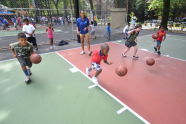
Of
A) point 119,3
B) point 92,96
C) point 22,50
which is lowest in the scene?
point 92,96

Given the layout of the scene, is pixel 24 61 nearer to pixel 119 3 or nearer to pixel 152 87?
pixel 152 87

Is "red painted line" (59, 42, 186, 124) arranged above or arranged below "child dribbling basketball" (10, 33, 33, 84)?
below

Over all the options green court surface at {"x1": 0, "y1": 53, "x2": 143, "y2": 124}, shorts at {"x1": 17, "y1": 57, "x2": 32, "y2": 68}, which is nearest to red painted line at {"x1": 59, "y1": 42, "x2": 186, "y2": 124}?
green court surface at {"x1": 0, "y1": 53, "x2": 143, "y2": 124}

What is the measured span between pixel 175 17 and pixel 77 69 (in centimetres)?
2631

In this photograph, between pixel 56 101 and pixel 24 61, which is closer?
pixel 56 101

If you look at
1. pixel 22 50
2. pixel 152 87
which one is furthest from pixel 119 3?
pixel 22 50

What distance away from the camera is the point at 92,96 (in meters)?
3.44

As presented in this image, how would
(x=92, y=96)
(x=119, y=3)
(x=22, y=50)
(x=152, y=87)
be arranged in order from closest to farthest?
(x=92, y=96) → (x=22, y=50) → (x=152, y=87) → (x=119, y=3)

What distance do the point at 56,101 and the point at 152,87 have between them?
8.50 feet

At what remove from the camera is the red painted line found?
2861 millimetres

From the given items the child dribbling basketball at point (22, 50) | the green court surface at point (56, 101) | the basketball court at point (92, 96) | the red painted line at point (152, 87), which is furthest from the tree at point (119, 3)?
the child dribbling basketball at point (22, 50)

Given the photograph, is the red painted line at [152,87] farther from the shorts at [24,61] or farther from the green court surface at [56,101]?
the shorts at [24,61]

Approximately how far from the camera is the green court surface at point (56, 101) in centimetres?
270

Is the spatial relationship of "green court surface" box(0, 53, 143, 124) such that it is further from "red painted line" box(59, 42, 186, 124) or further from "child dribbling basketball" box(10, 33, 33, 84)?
"child dribbling basketball" box(10, 33, 33, 84)
